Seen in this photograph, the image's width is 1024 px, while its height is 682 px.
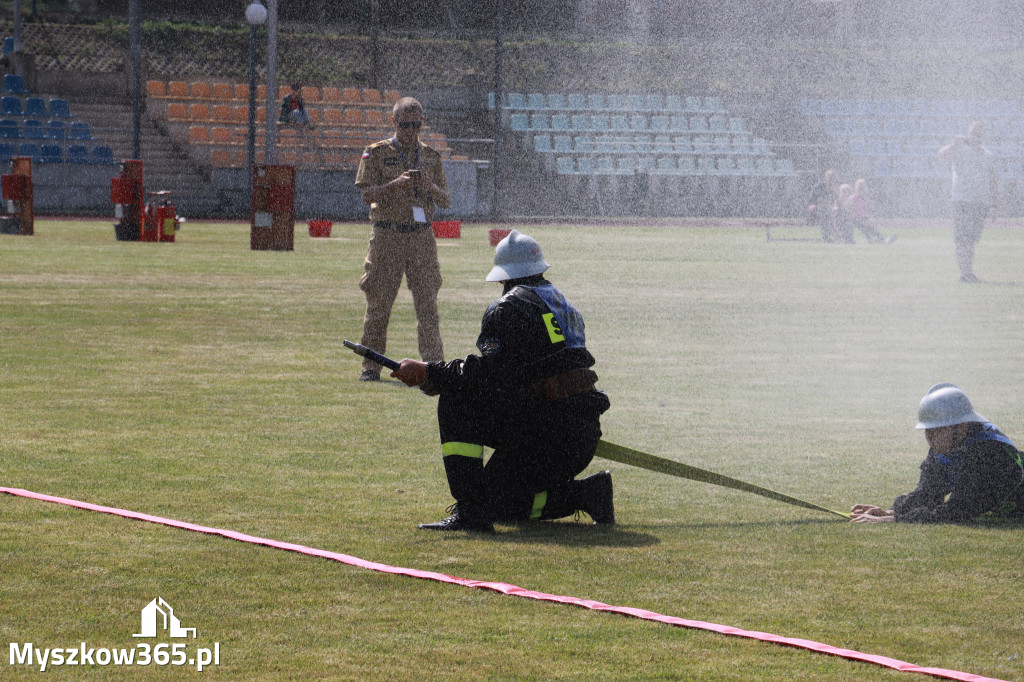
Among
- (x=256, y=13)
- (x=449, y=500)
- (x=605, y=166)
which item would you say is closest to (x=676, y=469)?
(x=449, y=500)

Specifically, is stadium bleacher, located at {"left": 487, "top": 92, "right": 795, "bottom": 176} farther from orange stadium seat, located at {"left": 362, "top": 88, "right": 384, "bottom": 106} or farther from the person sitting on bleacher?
the person sitting on bleacher

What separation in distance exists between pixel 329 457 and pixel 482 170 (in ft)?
126

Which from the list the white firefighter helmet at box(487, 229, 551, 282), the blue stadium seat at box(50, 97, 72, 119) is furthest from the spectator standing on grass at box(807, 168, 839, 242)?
the white firefighter helmet at box(487, 229, 551, 282)

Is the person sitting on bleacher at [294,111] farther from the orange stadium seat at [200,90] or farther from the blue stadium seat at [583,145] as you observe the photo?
the blue stadium seat at [583,145]

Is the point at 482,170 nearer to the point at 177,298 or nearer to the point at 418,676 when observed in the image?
the point at 177,298

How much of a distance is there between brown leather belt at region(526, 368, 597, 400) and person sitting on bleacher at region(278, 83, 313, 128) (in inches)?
1472

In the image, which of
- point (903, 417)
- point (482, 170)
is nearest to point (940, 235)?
point (482, 170)

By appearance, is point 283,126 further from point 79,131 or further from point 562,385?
point 562,385

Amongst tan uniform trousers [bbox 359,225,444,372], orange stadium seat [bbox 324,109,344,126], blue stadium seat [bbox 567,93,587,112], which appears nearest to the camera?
tan uniform trousers [bbox 359,225,444,372]

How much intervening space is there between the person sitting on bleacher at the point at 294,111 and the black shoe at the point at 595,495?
37416mm

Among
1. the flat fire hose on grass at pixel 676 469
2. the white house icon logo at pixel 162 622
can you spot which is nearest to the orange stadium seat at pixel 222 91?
the flat fire hose on grass at pixel 676 469

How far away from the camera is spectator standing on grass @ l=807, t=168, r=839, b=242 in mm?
37000

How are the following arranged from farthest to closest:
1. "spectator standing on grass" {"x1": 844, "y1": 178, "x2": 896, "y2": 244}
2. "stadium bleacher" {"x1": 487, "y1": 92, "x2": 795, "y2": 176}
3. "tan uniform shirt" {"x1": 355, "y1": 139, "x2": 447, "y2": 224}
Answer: "stadium bleacher" {"x1": 487, "y1": 92, "x2": 795, "y2": 176} < "spectator standing on grass" {"x1": 844, "y1": 178, "x2": 896, "y2": 244} < "tan uniform shirt" {"x1": 355, "y1": 139, "x2": 447, "y2": 224}

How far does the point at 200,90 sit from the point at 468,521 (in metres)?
41.9
